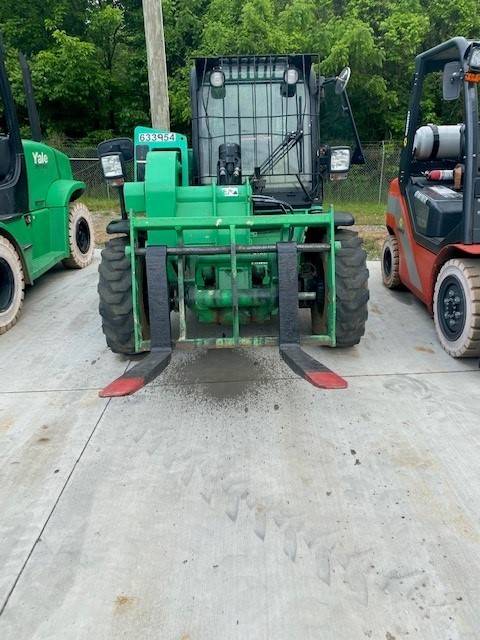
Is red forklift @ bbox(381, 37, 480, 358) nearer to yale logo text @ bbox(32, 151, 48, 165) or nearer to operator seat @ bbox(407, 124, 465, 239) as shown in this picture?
operator seat @ bbox(407, 124, 465, 239)

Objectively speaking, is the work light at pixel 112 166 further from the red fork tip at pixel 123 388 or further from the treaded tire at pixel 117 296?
A: the red fork tip at pixel 123 388

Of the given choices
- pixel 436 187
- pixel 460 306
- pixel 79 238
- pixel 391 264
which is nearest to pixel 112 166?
pixel 436 187

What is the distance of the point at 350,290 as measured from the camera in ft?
13.9

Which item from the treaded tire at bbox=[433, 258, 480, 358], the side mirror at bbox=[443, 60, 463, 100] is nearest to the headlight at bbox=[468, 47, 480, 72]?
the side mirror at bbox=[443, 60, 463, 100]

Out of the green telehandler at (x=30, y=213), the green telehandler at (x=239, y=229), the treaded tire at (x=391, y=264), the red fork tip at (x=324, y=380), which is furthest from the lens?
the treaded tire at (x=391, y=264)

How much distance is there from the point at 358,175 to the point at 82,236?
890 centimetres

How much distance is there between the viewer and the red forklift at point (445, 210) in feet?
13.9

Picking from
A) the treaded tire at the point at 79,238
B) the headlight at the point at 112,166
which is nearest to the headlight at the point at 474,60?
the headlight at the point at 112,166

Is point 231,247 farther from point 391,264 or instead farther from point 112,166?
point 391,264

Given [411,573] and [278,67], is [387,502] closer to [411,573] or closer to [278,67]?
[411,573]

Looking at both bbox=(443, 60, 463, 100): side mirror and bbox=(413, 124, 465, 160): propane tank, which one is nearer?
bbox=(443, 60, 463, 100): side mirror

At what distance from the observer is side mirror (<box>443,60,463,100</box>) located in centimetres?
419

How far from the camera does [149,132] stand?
5445 millimetres

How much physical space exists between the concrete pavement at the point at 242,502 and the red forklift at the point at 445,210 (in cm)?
56
